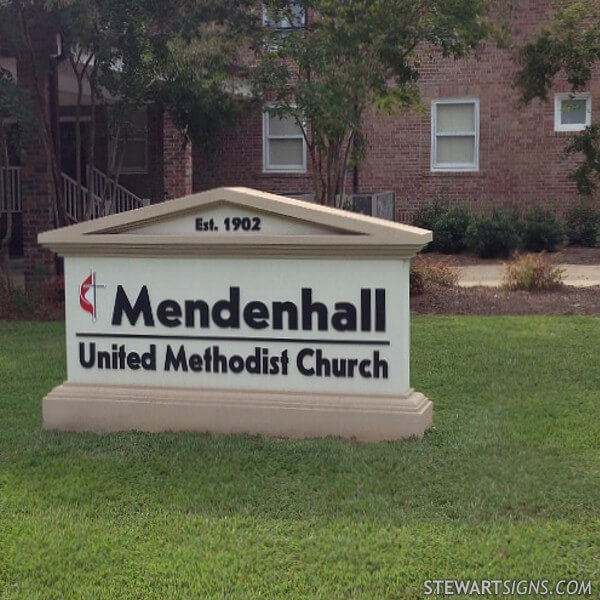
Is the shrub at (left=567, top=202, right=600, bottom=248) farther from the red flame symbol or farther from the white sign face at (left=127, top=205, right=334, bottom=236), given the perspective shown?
the red flame symbol

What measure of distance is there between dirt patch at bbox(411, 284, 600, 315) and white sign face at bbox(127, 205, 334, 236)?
18.8 feet

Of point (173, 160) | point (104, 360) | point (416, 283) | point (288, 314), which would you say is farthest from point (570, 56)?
point (173, 160)

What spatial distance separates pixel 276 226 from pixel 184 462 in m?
1.52

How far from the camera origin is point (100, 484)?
5148 millimetres

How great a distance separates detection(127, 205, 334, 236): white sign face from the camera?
5930 millimetres

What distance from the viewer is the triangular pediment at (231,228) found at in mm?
5762

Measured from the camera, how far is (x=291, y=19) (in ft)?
40.2

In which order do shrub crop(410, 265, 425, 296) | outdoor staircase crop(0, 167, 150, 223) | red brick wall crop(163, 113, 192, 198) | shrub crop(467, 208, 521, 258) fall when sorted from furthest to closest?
red brick wall crop(163, 113, 192, 198) → shrub crop(467, 208, 521, 258) → outdoor staircase crop(0, 167, 150, 223) → shrub crop(410, 265, 425, 296)

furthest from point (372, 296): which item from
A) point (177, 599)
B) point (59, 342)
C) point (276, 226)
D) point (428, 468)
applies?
point (59, 342)

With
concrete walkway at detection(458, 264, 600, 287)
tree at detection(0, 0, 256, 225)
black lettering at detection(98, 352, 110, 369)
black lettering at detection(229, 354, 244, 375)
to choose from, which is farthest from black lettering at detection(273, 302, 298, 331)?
concrete walkway at detection(458, 264, 600, 287)

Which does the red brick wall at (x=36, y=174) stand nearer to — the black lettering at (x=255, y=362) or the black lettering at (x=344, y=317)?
the black lettering at (x=255, y=362)

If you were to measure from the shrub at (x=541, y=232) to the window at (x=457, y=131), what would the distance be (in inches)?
88.0

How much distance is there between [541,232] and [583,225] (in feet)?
4.17

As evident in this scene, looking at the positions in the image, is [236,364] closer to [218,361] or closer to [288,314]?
[218,361]
